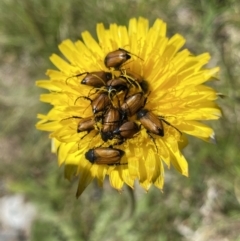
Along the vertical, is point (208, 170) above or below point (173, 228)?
Result: above

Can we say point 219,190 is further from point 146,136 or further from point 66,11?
point 66,11

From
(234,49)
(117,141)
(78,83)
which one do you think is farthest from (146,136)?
(234,49)

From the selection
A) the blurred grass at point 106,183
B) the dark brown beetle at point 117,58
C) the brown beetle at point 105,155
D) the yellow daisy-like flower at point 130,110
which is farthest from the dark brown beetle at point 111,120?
the blurred grass at point 106,183

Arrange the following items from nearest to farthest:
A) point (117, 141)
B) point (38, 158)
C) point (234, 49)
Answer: point (117, 141) < point (234, 49) < point (38, 158)

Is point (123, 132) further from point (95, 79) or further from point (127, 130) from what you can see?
point (95, 79)

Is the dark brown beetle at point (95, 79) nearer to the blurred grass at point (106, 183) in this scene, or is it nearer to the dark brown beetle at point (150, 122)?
the dark brown beetle at point (150, 122)

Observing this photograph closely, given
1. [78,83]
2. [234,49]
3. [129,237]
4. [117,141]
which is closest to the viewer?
[117,141]

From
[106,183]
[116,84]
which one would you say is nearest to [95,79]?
[116,84]
